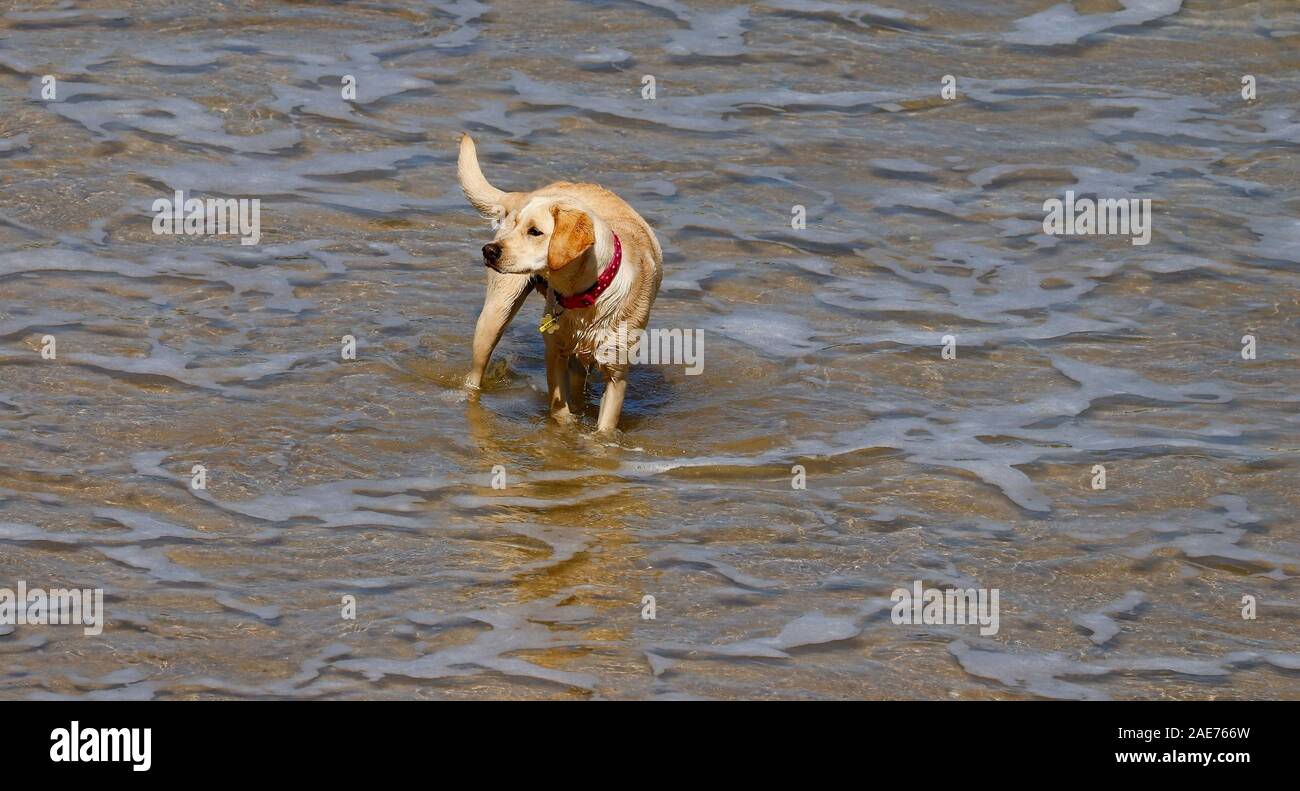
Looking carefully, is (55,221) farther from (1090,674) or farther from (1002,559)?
(1090,674)

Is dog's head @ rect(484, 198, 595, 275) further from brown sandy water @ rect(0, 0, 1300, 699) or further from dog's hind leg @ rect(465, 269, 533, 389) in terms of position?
brown sandy water @ rect(0, 0, 1300, 699)

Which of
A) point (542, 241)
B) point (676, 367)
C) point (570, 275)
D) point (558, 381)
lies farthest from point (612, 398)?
point (676, 367)

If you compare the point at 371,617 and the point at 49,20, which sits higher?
the point at 49,20

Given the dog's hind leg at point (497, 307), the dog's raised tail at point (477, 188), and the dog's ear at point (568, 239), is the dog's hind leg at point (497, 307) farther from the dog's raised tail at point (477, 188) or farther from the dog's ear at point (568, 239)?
the dog's ear at point (568, 239)

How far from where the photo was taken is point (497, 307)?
923cm

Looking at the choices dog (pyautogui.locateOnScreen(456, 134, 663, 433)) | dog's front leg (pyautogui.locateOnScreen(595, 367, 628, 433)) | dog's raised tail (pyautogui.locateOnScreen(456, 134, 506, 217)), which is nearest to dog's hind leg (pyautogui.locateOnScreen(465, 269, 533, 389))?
dog (pyautogui.locateOnScreen(456, 134, 663, 433))

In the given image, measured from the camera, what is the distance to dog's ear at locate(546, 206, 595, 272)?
8.17 metres

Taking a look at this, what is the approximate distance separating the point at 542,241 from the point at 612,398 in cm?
111

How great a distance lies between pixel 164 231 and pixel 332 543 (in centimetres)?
446

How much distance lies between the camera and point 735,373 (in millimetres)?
10055

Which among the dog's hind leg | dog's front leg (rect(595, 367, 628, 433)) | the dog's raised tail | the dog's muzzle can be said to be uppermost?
the dog's raised tail

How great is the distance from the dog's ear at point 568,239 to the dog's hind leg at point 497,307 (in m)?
0.89

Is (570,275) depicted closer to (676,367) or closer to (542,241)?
(542,241)

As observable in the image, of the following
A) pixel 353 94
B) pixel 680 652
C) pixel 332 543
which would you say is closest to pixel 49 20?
pixel 353 94
